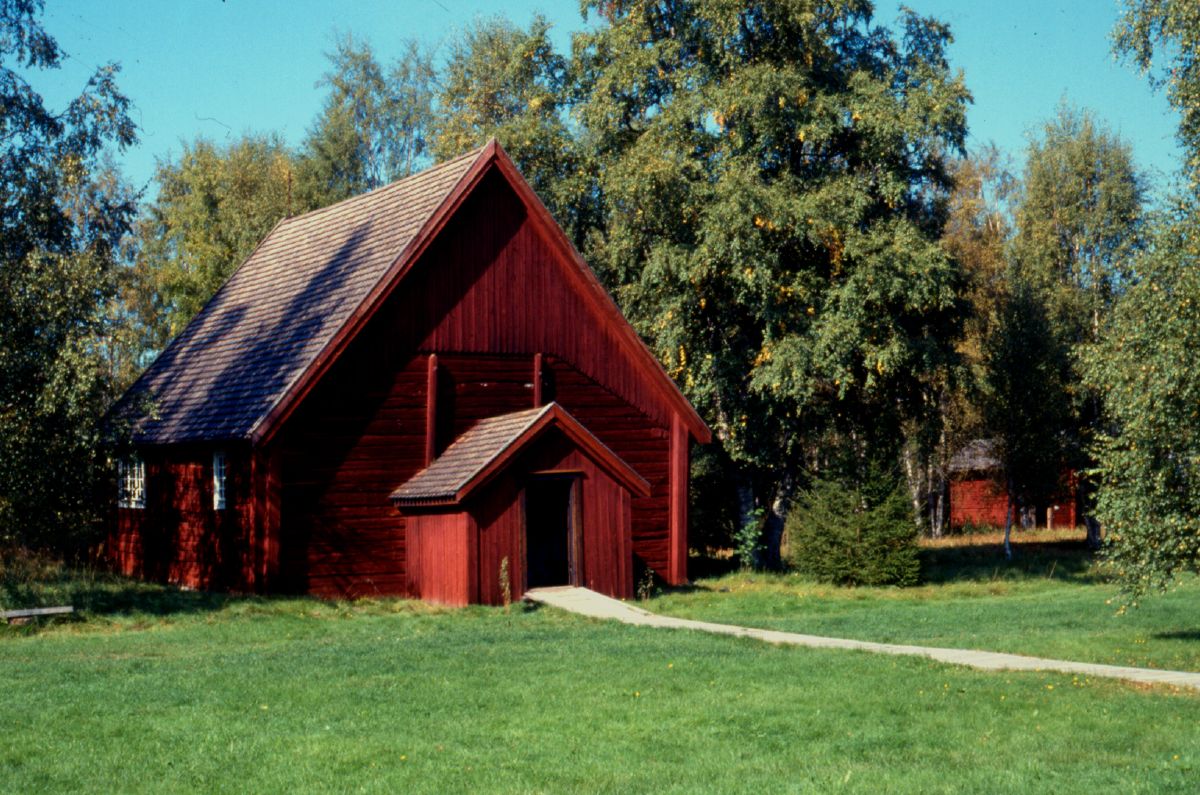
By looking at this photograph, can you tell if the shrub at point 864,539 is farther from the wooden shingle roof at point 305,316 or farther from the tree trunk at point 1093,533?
the tree trunk at point 1093,533

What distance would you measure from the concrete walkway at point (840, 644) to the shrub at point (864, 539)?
826 cm

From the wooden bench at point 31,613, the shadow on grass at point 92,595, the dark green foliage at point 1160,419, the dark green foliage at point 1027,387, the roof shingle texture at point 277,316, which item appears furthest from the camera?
the dark green foliage at point 1027,387

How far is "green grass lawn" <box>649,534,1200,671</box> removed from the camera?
2078 centimetres

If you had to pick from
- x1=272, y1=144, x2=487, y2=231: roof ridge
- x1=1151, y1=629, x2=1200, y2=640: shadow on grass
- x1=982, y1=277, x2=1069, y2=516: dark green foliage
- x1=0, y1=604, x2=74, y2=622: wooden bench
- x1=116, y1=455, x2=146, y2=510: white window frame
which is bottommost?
x1=1151, y1=629, x2=1200, y2=640: shadow on grass

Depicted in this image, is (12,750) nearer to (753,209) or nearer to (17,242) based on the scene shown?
(17,242)

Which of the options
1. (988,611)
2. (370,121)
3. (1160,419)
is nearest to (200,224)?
(370,121)

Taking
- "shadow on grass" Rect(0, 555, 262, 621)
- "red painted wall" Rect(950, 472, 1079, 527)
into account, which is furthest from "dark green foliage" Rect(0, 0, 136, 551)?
"red painted wall" Rect(950, 472, 1079, 527)

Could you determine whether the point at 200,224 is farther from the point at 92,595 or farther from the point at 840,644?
the point at 840,644

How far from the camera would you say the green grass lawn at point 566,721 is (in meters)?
11.6

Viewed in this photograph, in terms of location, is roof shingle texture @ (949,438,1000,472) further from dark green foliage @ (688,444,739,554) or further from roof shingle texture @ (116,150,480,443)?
roof shingle texture @ (116,150,480,443)

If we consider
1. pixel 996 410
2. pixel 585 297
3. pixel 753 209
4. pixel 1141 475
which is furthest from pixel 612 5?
pixel 1141 475

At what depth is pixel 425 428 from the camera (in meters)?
28.9

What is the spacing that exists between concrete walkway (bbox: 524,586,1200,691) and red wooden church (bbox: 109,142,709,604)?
52.8 inches

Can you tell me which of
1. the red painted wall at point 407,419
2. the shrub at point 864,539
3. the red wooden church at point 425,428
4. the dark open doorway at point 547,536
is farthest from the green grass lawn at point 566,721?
the shrub at point 864,539
